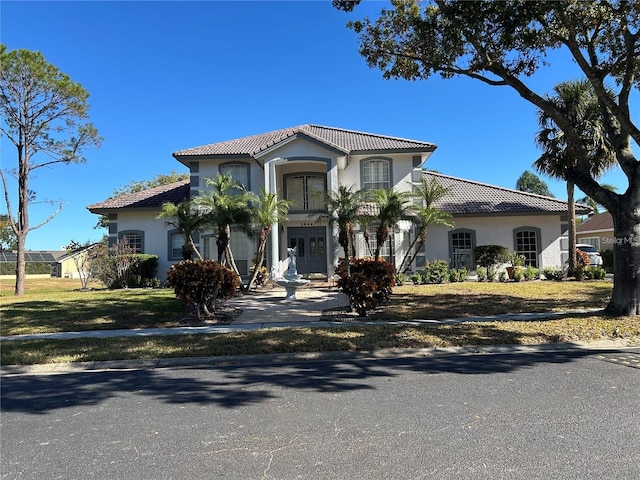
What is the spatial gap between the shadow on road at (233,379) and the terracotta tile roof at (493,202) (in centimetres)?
1426

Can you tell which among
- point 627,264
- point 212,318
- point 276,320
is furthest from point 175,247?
point 627,264

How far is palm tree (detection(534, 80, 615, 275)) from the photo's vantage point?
17.9 metres

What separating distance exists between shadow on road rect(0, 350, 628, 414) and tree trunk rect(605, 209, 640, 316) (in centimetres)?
283

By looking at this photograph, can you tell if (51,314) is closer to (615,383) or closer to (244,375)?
(244,375)

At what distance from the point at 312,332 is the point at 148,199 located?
17650 mm

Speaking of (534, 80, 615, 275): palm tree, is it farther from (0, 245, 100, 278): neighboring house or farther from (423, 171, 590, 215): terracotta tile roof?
(0, 245, 100, 278): neighboring house

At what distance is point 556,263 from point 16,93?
26621 mm

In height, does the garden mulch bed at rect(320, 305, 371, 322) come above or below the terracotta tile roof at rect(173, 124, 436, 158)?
below

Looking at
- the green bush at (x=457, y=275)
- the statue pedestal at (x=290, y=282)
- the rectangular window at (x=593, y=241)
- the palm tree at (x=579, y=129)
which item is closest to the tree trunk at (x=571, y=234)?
the palm tree at (x=579, y=129)

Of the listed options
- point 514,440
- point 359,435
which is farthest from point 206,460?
point 514,440

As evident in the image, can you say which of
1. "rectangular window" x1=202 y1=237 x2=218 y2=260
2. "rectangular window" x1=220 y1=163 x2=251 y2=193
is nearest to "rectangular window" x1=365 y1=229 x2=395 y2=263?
"rectangular window" x1=220 y1=163 x2=251 y2=193

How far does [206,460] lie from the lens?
12.2 ft

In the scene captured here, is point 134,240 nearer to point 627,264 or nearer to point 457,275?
point 457,275

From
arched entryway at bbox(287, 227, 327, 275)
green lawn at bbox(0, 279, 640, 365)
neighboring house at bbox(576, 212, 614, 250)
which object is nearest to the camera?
green lawn at bbox(0, 279, 640, 365)
